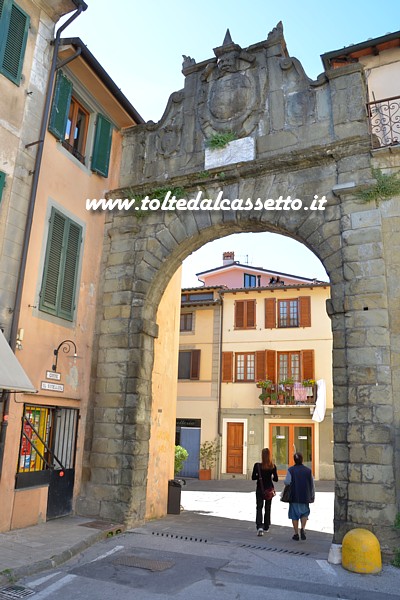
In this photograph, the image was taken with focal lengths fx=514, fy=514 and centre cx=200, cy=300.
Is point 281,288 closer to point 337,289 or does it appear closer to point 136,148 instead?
point 136,148

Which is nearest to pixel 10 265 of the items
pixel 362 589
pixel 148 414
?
pixel 148 414

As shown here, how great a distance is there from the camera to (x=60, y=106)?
9.35 metres

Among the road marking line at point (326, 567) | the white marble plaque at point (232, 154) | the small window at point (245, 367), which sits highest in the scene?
the white marble plaque at point (232, 154)

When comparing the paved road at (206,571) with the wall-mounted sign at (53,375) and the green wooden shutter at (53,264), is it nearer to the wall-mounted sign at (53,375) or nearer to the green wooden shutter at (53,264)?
the wall-mounted sign at (53,375)

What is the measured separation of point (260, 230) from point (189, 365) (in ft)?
50.7

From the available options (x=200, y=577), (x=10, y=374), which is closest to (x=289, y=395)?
(x=200, y=577)

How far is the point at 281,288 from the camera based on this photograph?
23.9 meters

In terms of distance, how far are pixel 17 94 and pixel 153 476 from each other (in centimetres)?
734

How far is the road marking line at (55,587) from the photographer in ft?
17.0

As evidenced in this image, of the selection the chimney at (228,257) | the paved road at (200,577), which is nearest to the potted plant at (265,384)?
the chimney at (228,257)

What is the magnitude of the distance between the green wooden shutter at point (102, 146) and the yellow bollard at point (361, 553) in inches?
311

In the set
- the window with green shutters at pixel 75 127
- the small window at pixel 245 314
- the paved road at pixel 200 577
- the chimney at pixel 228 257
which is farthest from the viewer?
the chimney at pixel 228 257

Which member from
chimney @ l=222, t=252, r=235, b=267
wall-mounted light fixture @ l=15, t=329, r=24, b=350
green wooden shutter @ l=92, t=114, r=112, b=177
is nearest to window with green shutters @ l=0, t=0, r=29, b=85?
green wooden shutter @ l=92, t=114, r=112, b=177

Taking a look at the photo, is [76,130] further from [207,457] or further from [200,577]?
[207,457]
